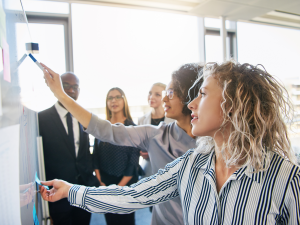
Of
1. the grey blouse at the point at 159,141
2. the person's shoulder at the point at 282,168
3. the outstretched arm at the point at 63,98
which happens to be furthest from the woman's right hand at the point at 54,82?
the person's shoulder at the point at 282,168

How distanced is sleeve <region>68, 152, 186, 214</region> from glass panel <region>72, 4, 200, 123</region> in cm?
172

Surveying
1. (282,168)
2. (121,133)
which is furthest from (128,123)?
(282,168)

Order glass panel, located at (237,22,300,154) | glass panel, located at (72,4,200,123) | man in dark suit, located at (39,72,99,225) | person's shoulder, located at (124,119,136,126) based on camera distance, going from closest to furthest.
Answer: man in dark suit, located at (39,72,99,225), person's shoulder, located at (124,119,136,126), glass panel, located at (72,4,200,123), glass panel, located at (237,22,300,154)

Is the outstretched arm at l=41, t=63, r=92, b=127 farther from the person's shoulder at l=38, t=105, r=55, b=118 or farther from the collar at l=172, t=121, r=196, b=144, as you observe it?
the person's shoulder at l=38, t=105, r=55, b=118

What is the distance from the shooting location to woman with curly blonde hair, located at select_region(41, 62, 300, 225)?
0.61 m

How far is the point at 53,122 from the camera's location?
5.30 ft

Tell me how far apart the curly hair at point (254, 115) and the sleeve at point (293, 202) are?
102 millimetres

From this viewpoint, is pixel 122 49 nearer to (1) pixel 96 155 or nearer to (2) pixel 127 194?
(1) pixel 96 155

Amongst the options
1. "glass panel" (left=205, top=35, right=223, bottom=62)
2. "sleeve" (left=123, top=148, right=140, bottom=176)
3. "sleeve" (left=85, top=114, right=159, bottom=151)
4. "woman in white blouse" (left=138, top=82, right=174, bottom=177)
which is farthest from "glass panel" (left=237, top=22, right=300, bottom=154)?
"sleeve" (left=85, top=114, right=159, bottom=151)

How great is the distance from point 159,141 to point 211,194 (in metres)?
0.39

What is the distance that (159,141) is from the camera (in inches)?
40.6

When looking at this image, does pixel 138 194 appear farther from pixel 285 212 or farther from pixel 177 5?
pixel 177 5

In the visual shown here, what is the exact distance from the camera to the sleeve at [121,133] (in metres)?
1.07

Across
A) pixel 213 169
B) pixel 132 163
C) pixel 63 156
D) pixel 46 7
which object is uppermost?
pixel 46 7
